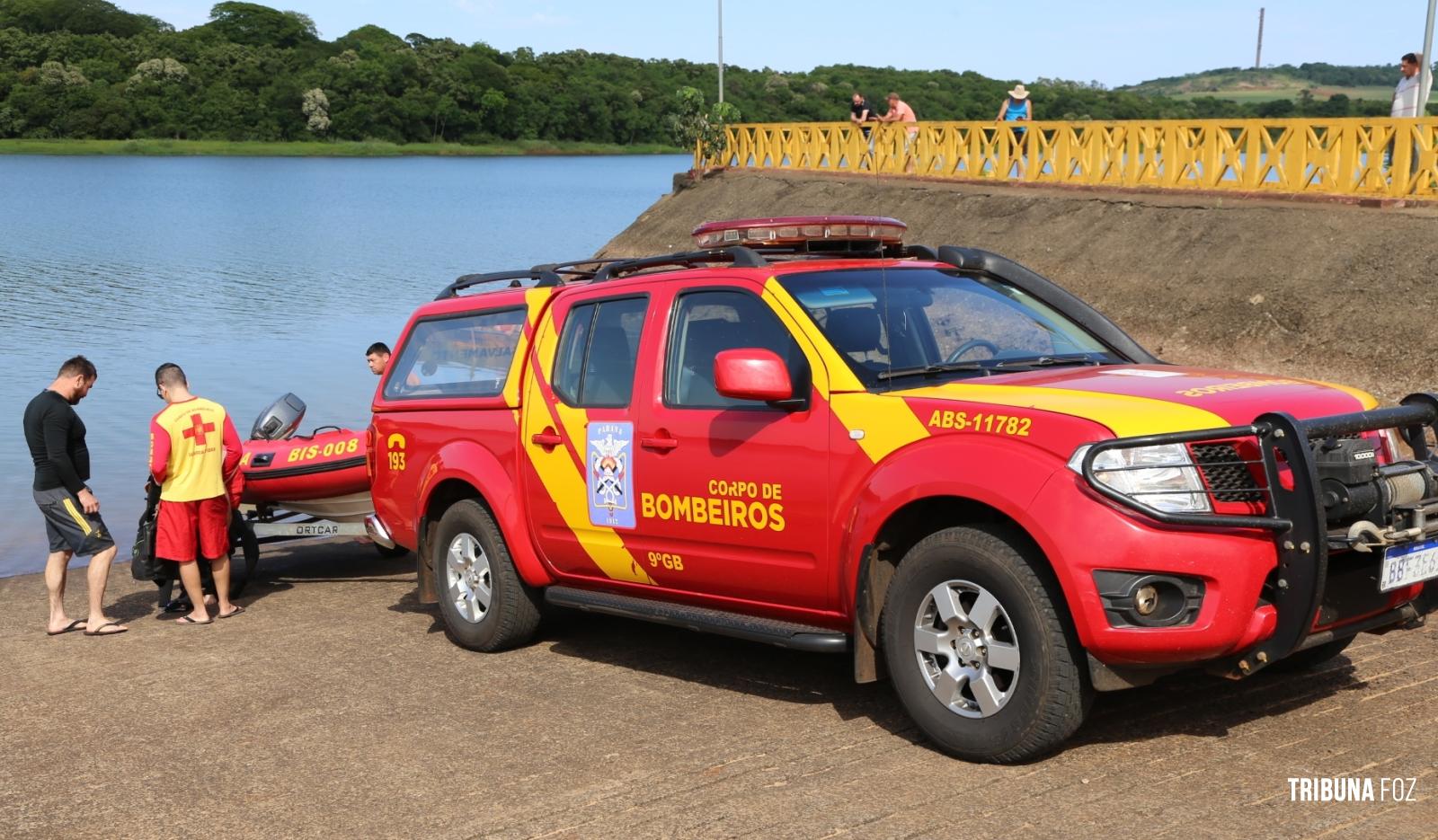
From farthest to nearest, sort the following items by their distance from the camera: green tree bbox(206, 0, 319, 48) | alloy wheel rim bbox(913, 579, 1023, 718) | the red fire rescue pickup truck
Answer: green tree bbox(206, 0, 319, 48) < alloy wheel rim bbox(913, 579, 1023, 718) < the red fire rescue pickup truck

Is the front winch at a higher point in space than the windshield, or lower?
lower

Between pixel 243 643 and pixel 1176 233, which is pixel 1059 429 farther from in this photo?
pixel 1176 233

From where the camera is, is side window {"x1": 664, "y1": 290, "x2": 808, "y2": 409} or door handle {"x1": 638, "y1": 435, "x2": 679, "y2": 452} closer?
side window {"x1": 664, "y1": 290, "x2": 808, "y2": 409}

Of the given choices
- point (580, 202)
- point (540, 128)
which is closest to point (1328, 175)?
point (580, 202)

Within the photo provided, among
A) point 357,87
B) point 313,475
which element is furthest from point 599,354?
point 357,87

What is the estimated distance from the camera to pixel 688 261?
7.89 meters

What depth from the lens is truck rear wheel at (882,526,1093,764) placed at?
5.66 m

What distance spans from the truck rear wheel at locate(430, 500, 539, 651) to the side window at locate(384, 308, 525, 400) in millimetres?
668

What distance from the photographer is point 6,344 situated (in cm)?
2706

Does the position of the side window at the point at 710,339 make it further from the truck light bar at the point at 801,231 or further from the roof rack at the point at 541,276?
the roof rack at the point at 541,276

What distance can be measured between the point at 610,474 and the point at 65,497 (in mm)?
3819

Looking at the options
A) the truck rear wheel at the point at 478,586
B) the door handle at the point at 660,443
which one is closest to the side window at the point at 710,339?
the door handle at the point at 660,443

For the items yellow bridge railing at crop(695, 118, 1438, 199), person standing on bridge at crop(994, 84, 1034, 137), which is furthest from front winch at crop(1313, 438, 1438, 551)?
person standing on bridge at crop(994, 84, 1034, 137)

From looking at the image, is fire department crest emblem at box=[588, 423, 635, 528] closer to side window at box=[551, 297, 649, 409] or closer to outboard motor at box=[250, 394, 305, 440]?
side window at box=[551, 297, 649, 409]
